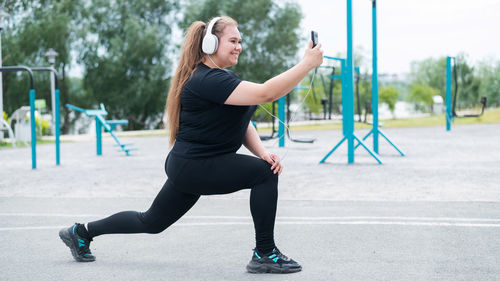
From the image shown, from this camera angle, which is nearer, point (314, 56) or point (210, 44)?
point (314, 56)

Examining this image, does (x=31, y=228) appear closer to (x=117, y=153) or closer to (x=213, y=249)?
(x=213, y=249)

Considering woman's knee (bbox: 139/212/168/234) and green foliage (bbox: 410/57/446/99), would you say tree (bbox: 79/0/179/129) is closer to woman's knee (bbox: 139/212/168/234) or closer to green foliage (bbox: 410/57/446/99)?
green foliage (bbox: 410/57/446/99)

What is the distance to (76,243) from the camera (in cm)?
415

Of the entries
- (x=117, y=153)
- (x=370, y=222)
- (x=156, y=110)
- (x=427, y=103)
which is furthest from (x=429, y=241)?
(x=427, y=103)

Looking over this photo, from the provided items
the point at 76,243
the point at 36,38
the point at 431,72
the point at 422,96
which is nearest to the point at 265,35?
the point at 422,96

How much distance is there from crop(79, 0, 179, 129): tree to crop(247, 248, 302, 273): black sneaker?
29.9 m

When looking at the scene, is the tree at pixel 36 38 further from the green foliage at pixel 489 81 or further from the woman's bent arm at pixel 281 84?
the woman's bent arm at pixel 281 84

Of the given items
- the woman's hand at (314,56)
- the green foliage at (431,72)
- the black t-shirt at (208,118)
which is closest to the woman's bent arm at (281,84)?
the woman's hand at (314,56)

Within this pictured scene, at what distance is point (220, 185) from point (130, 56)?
30.8 meters

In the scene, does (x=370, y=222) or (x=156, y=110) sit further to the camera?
(x=156, y=110)

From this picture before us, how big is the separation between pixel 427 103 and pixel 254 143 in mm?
35570

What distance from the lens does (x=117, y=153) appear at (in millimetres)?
14969

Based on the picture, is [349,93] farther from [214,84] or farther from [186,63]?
[214,84]

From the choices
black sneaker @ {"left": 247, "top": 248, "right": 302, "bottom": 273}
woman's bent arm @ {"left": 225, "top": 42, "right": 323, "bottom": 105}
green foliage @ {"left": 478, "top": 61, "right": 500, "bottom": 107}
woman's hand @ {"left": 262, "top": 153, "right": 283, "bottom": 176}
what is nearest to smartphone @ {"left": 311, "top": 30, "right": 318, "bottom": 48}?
woman's bent arm @ {"left": 225, "top": 42, "right": 323, "bottom": 105}
